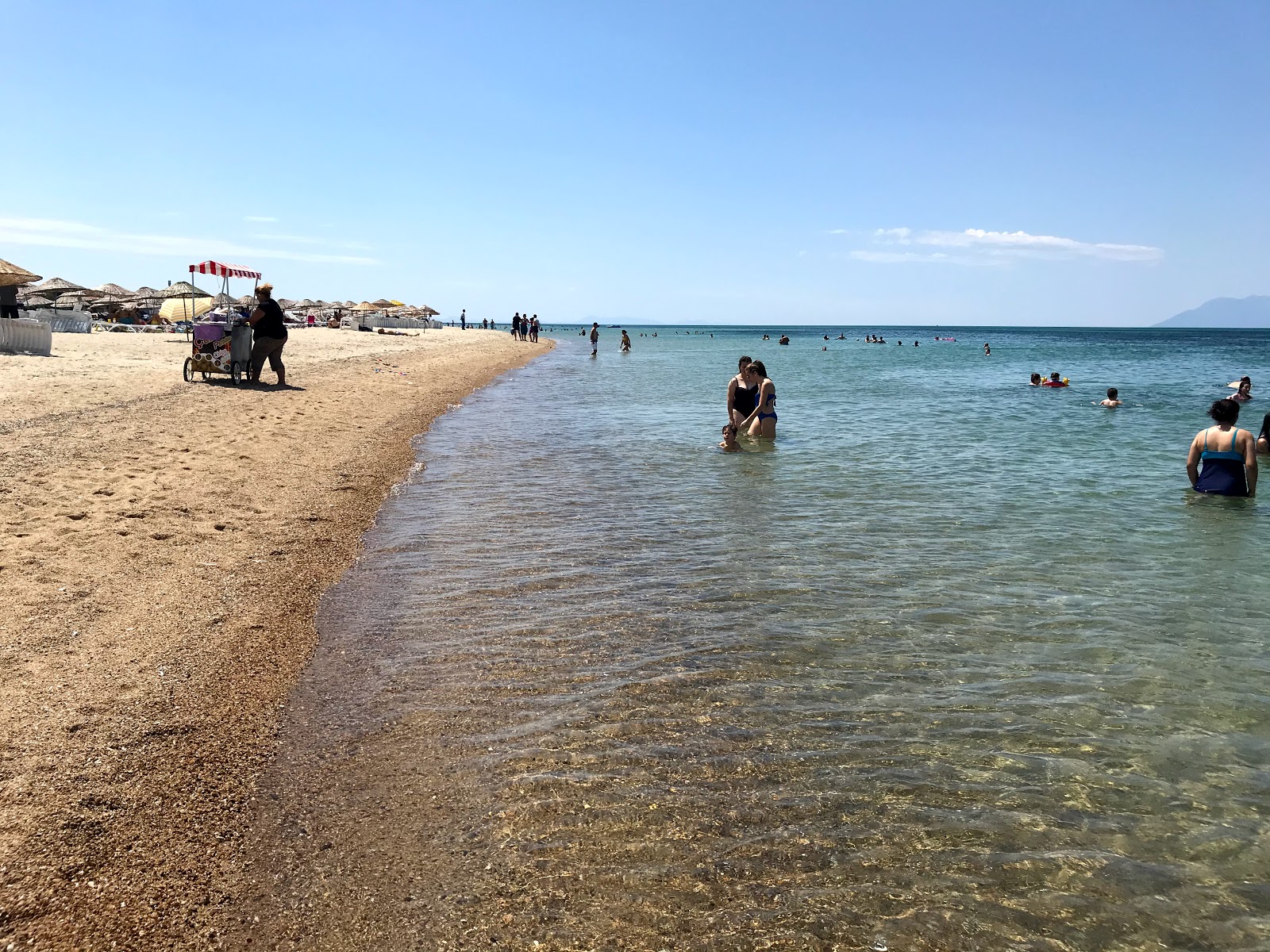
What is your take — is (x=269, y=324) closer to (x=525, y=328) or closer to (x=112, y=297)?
(x=112, y=297)

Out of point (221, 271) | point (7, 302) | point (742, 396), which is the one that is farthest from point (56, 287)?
point (742, 396)

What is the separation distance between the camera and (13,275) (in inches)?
856

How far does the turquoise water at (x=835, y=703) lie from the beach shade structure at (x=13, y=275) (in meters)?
18.6

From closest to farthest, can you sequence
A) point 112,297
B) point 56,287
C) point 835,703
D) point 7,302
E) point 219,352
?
point 835,703 → point 219,352 → point 7,302 → point 56,287 → point 112,297

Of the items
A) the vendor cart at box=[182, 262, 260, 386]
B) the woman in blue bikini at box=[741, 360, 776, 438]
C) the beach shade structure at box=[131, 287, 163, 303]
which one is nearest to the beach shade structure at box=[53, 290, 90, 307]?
the beach shade structure at box=[131, 287, 163, 303]

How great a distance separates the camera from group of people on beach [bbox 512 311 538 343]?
6925 cm

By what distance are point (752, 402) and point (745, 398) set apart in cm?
15

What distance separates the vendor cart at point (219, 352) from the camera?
17906 millimetres

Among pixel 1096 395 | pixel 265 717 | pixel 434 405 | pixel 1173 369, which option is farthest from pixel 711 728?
pixel 1173 369

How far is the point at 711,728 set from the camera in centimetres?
429

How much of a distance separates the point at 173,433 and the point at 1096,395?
3123 cm

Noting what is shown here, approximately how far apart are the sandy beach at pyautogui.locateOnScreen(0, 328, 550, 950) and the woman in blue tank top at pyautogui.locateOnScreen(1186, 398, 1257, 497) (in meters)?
10.5

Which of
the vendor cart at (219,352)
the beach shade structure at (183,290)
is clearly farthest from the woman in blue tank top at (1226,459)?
the beach shade structure at (183,290)

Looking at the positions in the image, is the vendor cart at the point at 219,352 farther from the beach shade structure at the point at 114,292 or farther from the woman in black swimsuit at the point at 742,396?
the beach shade structure at the point at 114,292
